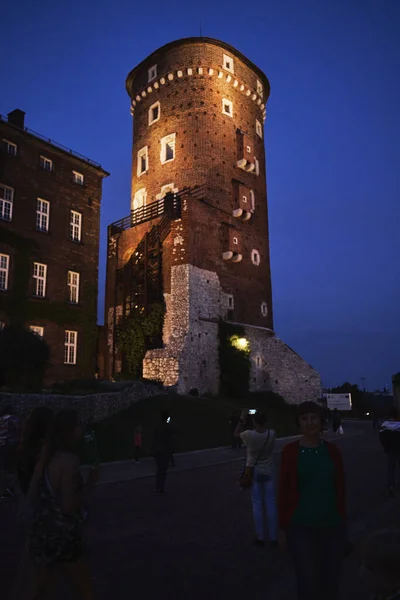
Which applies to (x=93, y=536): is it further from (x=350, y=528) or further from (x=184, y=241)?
(x=184, y=241)

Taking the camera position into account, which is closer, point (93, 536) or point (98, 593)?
point (98, 593)

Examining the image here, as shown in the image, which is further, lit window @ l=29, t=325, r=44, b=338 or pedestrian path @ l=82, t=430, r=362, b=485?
lit window @ l=29, t=325, r=44, b=338

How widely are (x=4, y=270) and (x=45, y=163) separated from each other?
7.45 meters

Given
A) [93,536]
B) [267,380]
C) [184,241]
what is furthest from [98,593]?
[267,380]

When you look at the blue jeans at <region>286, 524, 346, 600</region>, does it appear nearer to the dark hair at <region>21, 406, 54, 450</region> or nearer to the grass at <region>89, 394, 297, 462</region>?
the dark hair at <region>21, 406, 54, 450</region>

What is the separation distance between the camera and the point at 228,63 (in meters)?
41.5

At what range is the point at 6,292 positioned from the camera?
24.1m

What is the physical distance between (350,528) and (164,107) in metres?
40.6

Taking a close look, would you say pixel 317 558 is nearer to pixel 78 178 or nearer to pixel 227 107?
pixel 78 178

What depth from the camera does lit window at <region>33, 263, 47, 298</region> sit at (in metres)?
25.7

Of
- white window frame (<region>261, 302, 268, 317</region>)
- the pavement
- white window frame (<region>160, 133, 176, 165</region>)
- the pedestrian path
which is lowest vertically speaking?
the pedestrian path

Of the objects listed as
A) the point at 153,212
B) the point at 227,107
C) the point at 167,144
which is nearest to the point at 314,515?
the point at 153,212

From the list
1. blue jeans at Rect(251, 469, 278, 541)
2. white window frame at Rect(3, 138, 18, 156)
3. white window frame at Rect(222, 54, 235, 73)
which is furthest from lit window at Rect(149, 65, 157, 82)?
blue jeans at Rect(251, 469, 278, 541)

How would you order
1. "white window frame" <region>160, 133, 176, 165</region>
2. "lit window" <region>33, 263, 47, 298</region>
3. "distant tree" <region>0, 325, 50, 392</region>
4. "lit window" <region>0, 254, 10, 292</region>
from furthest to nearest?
"white window frame" <region>160, 133, 176, 165</region>, "lit window" <region>33, 263, 47, 298</region>, "lit window" <region>0, 254, 10, 292</region>, "distant tree" <region>0, 325, 50, 392</region>
